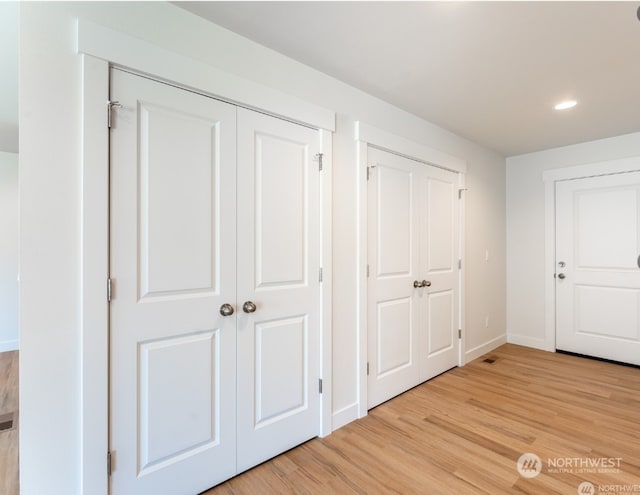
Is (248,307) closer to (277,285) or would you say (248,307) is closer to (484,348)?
(277,285)

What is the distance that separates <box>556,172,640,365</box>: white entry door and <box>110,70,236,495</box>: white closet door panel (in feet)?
12.7

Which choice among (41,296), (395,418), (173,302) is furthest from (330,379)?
(41,296)

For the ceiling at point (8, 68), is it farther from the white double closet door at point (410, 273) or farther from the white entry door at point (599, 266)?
the white entry door at point (599, 266)

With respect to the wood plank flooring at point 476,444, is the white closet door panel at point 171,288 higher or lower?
higher

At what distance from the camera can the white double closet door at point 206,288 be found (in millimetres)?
1439

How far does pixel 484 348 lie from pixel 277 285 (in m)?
2.95

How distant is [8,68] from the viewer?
2.12 meters

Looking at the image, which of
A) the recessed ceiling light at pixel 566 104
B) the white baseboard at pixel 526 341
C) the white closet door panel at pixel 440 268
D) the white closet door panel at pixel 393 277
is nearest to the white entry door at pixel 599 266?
the white baseboard at pixel 526 341

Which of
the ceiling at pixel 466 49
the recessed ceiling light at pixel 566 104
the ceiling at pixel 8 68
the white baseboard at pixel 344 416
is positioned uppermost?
the ceiling at pixel 8 68

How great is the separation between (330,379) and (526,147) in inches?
136

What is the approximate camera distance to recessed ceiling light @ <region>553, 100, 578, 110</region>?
2605 mm

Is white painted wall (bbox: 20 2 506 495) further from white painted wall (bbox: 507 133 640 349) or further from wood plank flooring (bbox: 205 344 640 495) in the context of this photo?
white painted wall (bbox: 507 133 640 349)

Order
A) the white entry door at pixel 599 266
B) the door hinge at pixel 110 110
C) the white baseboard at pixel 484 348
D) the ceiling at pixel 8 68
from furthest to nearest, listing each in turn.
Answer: the white baseboard at pixel 484 348 < the white entry door at pixel 599 266 < the ceiling at pixel 8 68 < the door hinge at pixel 110 110

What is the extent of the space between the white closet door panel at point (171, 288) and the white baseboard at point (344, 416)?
0.72 meters
